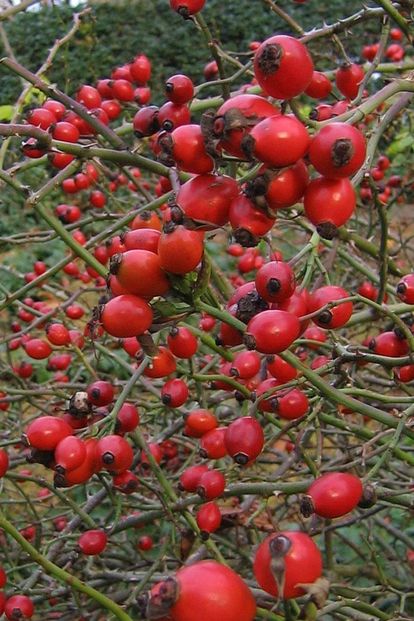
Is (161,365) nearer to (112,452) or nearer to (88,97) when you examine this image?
(112,452)

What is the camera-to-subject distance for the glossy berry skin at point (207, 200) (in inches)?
36.6

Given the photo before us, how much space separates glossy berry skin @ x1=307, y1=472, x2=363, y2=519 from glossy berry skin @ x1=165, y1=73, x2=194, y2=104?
826mm

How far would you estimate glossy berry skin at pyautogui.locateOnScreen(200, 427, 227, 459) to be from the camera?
1.49 meters

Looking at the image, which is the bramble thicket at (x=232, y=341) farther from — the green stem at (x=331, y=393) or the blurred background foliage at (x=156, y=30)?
the blurred background foliage at (x=156, y=30)

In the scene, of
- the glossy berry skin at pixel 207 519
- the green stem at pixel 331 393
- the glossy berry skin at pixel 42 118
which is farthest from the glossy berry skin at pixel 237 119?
the glossy berry skin at pixel 42 118

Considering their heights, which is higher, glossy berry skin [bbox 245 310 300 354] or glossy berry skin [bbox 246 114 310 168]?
glossy berry skin [bbox 246 114 310 168]

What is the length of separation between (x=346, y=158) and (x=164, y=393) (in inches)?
32.2

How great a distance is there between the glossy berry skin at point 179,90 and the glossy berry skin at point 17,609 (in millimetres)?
1077

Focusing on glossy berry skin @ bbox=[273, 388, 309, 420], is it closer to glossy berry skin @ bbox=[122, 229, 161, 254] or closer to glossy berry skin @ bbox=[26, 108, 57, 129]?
glossy berry skin @ bbox=[122, 229, 161, 254]

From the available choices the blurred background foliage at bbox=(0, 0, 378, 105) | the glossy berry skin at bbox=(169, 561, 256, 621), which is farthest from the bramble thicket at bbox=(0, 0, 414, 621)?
the blurred background foliage at bbox=(0, 0, 378, 105)

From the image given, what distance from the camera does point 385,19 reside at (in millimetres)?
1609

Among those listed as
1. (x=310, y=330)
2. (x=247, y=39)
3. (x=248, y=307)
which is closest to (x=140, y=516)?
(x=310, y=330)

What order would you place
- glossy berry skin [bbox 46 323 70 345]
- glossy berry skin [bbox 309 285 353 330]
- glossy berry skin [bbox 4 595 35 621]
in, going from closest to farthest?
glossy berry skin [bbox 309 285 353 330]
glossy berry skin [bbox 4 595 35 621]
glossy berry skin [bbox 46 323 70 345]

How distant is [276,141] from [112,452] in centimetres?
69
